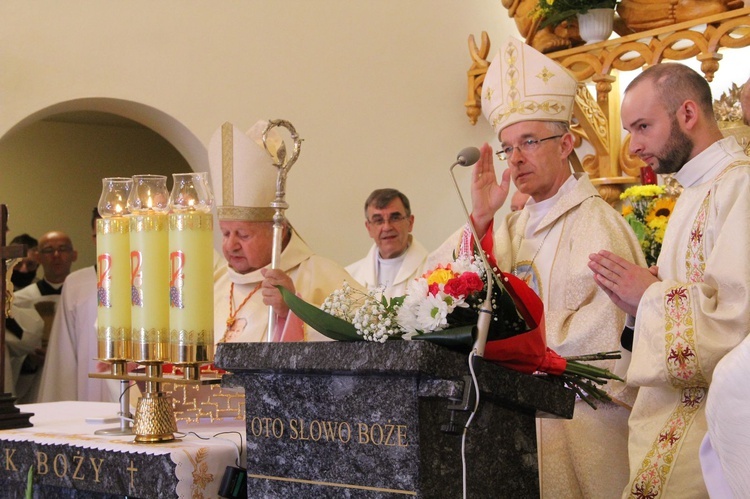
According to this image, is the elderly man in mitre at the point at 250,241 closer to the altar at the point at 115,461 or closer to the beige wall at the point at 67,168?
the altar at the point at 115,461

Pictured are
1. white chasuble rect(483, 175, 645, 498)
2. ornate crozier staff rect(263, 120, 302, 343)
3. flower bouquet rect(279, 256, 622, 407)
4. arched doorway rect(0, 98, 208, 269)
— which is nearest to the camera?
flower bouquet rect(279, 256, 622, 407)

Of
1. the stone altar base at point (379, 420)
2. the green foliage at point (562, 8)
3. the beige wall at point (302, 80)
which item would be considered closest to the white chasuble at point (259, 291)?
the stone altar base at point (379, 420)

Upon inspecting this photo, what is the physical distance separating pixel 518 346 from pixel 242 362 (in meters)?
0.66

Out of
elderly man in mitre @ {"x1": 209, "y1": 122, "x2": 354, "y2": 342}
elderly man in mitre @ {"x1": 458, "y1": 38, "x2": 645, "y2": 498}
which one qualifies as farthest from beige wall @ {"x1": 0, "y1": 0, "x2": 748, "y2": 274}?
elderly man in mitre @ {"x1": 458, "y1": 38, "x2": 645, "y2": 498}

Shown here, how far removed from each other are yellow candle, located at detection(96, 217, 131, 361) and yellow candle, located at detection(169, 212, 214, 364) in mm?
205

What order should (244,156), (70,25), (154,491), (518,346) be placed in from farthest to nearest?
(70,25), (244,156), (154,491), (518,346)

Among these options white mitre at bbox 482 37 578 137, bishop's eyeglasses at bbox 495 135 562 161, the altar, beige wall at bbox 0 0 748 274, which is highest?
beige wall at bbox 0 0 748 274

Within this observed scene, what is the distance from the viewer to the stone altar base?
2328 mm

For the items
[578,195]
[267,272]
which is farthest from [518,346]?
[578,195]

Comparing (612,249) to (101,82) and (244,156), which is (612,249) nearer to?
(244,156)

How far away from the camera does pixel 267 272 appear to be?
382cm

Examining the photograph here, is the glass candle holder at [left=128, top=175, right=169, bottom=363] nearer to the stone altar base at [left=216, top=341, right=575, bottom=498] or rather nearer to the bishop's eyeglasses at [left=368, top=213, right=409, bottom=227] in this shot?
the stone altar base at [left=216, top=341, right=575, bottom=498]

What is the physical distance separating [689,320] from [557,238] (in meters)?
1.11

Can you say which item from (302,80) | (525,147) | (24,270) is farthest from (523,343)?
(24,270)
